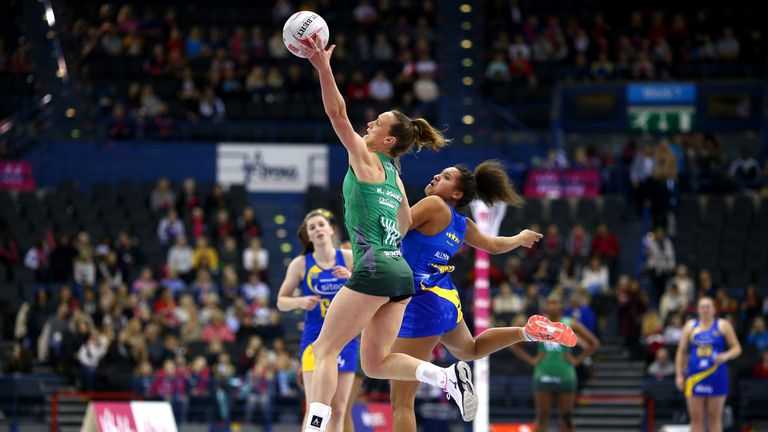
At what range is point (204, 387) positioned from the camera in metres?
18.7

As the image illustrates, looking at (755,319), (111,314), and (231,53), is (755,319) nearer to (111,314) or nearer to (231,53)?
(111,314)

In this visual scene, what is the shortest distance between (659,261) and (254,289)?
8043mm

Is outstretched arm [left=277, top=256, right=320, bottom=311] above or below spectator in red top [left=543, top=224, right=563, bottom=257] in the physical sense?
below

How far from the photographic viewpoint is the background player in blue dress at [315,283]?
1040 centimetres

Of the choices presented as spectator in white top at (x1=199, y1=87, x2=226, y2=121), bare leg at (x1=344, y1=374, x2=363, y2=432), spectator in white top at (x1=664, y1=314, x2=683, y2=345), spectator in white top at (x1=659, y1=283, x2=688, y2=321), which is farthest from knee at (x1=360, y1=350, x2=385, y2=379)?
spectator in white top at (x1=199, y1=87, x2=226, y2=121)

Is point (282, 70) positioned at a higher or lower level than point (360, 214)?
higher

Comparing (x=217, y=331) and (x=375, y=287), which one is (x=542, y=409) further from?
(x=375, y=287)

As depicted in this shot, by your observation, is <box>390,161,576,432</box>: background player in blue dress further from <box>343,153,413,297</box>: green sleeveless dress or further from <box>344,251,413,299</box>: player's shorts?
<box>344,251,413,299</box>: player's shorts

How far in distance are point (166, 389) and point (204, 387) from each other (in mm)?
599

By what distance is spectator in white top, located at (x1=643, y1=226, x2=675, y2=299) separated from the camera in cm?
2320

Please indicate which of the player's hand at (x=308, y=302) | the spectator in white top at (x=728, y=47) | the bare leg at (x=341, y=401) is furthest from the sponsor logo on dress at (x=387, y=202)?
the spectator in white top at (x=728, y=47)

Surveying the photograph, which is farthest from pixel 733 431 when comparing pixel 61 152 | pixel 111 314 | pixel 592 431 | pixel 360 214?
pixel 61 152

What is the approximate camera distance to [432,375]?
808 centimetres

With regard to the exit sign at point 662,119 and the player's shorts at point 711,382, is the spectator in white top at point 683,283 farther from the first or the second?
the player's shorts at point 711,382
